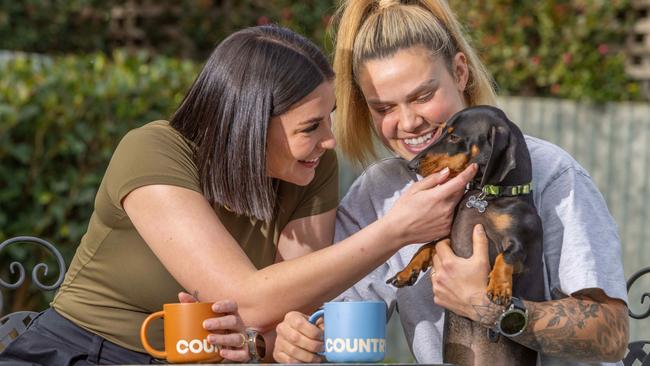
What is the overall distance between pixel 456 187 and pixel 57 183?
3.65 meters

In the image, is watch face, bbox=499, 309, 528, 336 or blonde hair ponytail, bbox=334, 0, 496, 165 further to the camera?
blonde hair ponytail, bbox=334, 0, 496, 165

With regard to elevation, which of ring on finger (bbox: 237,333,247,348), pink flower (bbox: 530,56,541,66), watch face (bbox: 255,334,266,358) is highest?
ring on finger (bbox: 237,333,247,348)

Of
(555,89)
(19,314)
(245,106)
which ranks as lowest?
(555,89)

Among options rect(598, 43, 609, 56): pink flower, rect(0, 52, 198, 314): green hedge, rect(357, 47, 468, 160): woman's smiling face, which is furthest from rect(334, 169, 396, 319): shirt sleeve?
rect(598, 43, 609, 56): pink flower

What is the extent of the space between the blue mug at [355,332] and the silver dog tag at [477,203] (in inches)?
18.4

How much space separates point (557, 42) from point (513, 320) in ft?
19.7

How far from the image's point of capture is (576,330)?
291 cm

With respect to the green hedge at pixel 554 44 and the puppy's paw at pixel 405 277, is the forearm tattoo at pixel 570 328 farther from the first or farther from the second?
the green hedge at pixel 554 44

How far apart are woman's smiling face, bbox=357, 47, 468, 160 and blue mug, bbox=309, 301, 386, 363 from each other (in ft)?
2.77

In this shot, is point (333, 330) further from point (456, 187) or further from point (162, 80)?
point (162, 80)

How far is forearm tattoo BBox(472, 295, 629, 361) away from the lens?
290 cm

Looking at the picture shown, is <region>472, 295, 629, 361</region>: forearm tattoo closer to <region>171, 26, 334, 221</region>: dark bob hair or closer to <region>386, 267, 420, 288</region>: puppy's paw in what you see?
<region>386, 267, 420, 288</region>: puppy's paw

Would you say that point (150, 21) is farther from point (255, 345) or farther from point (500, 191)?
point (500, 191)

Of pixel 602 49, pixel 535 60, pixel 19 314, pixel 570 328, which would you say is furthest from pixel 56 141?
pixel 602 49
